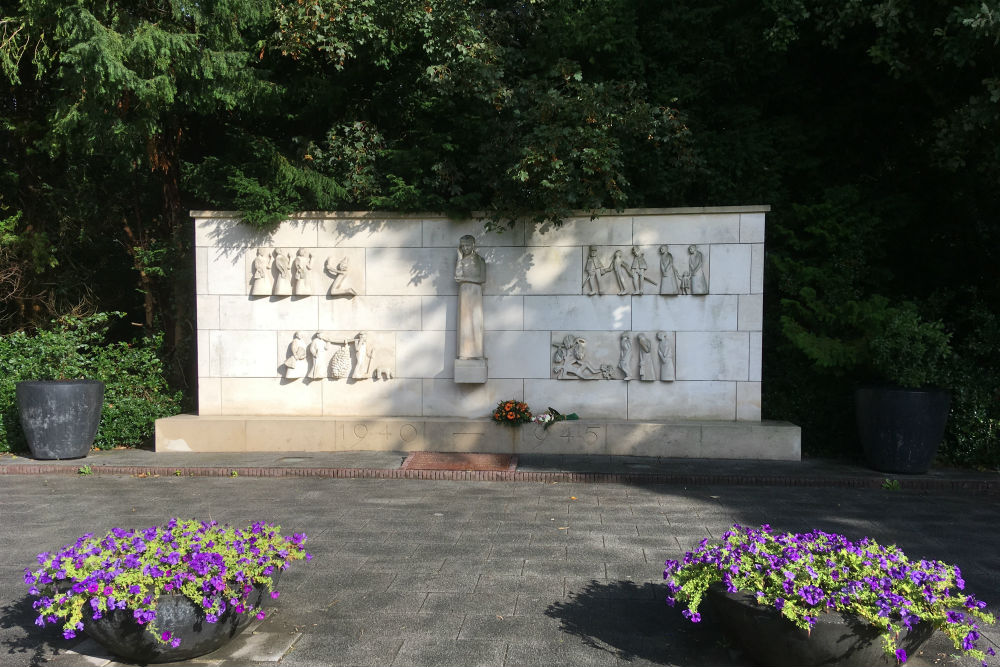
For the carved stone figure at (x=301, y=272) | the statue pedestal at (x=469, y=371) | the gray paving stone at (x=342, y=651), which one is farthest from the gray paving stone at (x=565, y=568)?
the carved stone figure at (x=301, y=272)

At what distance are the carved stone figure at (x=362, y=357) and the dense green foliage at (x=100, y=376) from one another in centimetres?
316

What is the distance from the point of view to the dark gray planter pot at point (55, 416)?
1032 centimetres

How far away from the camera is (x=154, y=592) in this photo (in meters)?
3.92

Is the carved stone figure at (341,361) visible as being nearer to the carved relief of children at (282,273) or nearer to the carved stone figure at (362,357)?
the carved stone figure at (362,357)

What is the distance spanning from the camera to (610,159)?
34.2 ft

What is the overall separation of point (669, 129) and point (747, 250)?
2.31 meters

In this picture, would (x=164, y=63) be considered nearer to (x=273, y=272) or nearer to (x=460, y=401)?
(x=273, y=272)

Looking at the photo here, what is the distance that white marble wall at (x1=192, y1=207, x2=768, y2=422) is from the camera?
35.8 ft

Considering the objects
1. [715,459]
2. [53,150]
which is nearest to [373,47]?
[53,150]

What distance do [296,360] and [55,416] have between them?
3185 millimetres

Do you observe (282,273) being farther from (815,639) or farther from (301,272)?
(815,639)

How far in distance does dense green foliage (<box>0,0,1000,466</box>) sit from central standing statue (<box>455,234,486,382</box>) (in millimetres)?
661

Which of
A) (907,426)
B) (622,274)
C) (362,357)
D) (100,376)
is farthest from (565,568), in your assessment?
(100,376)

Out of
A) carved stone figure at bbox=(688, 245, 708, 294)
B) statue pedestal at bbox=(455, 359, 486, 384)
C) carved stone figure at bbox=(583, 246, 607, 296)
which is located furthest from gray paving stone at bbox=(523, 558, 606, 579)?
carved stone figure at bbox=(688, 245, 708, 294)
